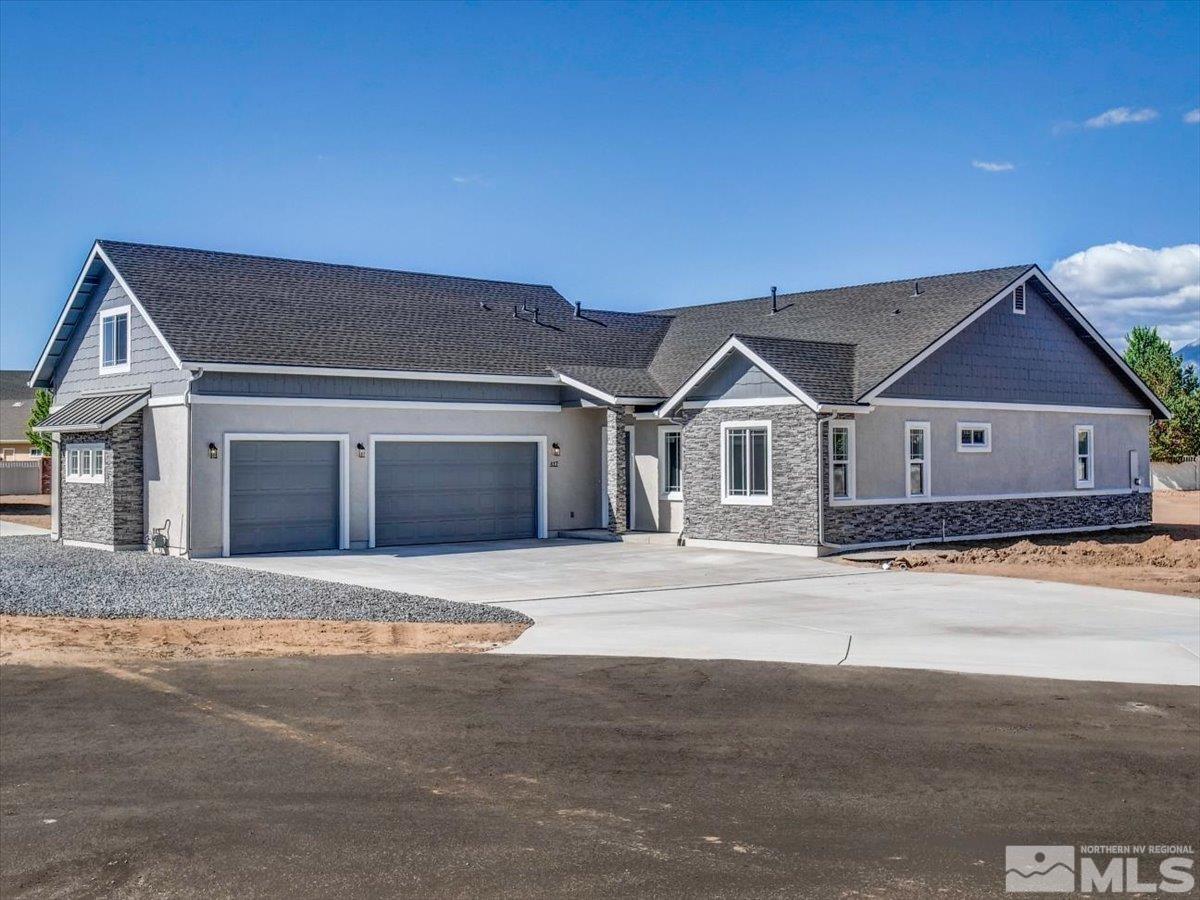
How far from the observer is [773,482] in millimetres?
23578

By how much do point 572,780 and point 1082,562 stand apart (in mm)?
16676

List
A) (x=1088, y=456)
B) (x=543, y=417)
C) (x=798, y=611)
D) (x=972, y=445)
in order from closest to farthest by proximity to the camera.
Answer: (x=798, y=611) → (x=972, y=445) → (x=543, y=417) → (x=1088, y=456)

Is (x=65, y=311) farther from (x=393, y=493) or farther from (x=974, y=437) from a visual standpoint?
(x=974, y=437)

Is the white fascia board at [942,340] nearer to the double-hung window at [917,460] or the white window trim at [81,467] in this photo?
the double-hung window at [917,460]

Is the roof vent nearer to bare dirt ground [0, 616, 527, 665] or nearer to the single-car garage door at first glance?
the single-car garage door

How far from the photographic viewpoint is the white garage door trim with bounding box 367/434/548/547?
24.8 meters

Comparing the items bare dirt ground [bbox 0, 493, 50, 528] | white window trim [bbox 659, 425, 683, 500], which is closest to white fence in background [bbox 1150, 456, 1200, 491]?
white window trim [bbox 659, 425, 683, 500]

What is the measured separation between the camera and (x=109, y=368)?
85.1 ft

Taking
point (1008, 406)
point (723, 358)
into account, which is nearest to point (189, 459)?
point (723, 358)

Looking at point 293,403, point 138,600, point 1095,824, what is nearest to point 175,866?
point 1095,824

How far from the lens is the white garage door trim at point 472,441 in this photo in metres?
24.8

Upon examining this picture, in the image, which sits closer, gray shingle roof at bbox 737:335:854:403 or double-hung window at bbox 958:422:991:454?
gray shingle roof at bbox 737:335:854:403

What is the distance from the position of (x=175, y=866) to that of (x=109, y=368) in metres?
21.9

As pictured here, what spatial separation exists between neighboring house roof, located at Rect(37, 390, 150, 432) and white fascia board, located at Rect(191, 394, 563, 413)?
215 centimetres
